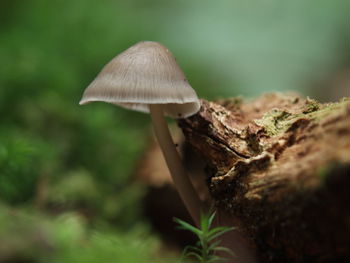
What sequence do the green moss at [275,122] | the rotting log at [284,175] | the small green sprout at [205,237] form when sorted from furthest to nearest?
the green moss at [275,122]
the small green sprout at [205,237]
the rotting log at [284,175]

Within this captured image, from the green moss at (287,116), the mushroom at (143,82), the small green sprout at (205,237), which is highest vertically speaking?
the mushroom at (143,82)

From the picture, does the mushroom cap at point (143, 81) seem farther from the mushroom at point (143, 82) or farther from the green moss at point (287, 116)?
the green moss at point (287, 116)

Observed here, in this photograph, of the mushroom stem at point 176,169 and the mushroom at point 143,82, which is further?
the mushroom stem at point 176,169

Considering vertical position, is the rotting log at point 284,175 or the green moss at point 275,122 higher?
the green moss at point 275,122

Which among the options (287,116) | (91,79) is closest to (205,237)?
(287,116)

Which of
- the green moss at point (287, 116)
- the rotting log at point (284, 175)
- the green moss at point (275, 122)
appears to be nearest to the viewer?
the rotting log at point (284, 175)

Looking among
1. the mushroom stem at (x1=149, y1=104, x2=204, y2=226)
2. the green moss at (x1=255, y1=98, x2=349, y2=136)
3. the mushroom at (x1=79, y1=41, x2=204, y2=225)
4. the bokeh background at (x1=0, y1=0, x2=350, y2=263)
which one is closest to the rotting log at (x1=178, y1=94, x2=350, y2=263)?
the green moss at (x1=255, y1=98, x2=349, y2=136)

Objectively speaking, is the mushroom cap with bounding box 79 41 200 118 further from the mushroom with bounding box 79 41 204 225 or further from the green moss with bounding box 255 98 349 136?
the green moss with bounding box 255 98 349 136

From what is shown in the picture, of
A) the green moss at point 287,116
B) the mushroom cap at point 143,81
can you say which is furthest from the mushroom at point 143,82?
the green moss at point 287,116
